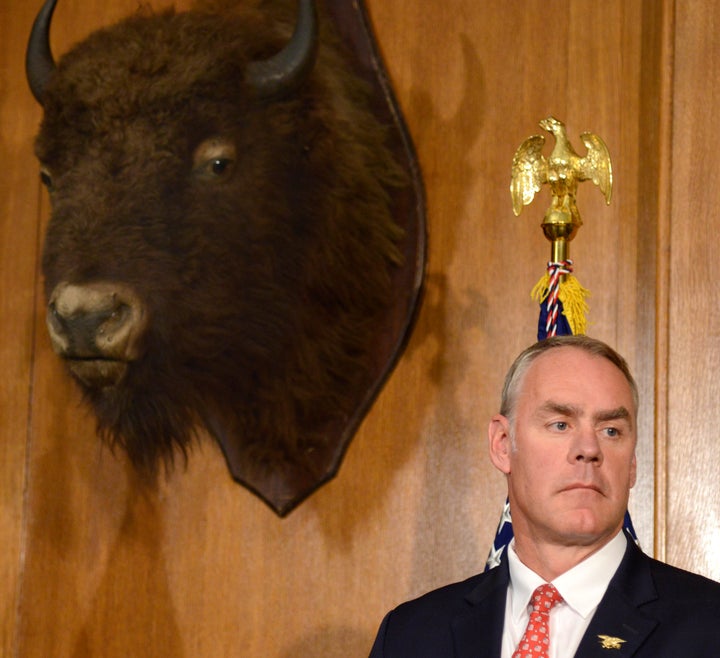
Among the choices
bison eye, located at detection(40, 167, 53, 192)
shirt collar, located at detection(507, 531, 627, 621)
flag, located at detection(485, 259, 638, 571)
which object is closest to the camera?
shirt collar, located at detection(507, 531, 627, 621)

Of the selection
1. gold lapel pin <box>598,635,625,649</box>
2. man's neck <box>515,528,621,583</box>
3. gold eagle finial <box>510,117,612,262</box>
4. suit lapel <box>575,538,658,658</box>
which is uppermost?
gold eagle finial <box>510,117,612,262</box>

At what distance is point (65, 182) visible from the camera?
11.5 feet

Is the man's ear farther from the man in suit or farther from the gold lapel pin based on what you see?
the gold lapel pin

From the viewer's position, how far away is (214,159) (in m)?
3.40

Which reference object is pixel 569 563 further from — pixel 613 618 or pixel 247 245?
pixel 247 245

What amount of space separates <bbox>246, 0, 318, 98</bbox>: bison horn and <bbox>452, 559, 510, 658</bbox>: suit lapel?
171 cm

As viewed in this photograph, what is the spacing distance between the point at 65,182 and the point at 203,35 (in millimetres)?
583

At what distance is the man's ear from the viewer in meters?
2.20

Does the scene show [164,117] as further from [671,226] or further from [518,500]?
[518,500]

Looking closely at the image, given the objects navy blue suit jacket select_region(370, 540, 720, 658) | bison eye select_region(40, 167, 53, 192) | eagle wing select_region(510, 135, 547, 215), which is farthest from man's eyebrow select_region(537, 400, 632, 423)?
bison eye select_region(40, 167, 53, 192)

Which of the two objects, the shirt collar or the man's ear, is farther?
the man's ear

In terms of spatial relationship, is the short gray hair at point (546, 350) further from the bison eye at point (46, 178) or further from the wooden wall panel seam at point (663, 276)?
the bison eye at point (46, 178)

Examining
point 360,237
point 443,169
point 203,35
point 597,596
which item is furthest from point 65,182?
point 597,596

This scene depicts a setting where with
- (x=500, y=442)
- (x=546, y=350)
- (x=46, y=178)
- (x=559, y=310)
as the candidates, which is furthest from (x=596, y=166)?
(x=46, y=178)
